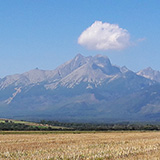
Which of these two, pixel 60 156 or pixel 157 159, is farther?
pixel 60 156

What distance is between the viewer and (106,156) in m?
33.3

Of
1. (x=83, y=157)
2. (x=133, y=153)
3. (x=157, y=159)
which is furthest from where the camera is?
(x=133, y=153)

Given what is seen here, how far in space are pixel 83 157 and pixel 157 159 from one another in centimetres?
680

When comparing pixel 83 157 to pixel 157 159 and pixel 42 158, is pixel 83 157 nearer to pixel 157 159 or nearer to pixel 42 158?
pixel 42 158

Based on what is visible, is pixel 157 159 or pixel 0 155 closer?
pixel 157 159

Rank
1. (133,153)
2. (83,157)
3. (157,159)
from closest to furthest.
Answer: (157,159), (83,157), (133,153)

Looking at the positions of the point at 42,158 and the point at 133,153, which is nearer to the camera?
the point at 42,158

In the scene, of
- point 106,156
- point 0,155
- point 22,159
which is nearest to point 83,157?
point 106,156

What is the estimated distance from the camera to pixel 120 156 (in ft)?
110

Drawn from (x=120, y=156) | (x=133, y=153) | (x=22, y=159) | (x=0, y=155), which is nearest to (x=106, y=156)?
(x=120, y=156)

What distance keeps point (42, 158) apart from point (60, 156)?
218 cm

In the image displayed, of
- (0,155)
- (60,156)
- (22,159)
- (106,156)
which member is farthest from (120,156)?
(0,155)

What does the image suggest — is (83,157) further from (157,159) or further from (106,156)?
(157,159)

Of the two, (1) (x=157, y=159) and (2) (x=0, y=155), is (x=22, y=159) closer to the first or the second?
(2) (x=0, y=155)
